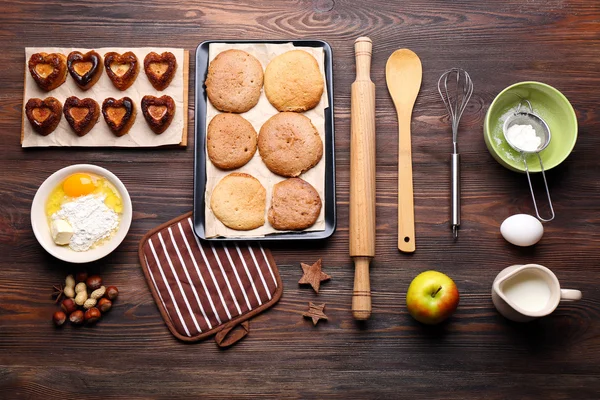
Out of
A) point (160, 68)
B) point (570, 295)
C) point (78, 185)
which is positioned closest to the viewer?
point (570, 295)

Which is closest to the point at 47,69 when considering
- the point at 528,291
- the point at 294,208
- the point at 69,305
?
the point at 69,305

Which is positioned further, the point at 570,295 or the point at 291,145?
the point at 291,145

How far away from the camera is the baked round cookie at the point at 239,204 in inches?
62.7

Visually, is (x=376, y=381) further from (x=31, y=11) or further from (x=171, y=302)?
(x=31, y=11)

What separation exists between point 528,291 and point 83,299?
1.25m

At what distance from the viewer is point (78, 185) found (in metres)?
1.57

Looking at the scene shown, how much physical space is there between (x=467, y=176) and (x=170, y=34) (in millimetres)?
1000

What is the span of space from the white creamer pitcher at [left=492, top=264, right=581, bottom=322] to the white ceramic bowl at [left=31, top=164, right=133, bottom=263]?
1.04 m

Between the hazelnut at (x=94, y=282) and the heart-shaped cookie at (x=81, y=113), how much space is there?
42 centimetres

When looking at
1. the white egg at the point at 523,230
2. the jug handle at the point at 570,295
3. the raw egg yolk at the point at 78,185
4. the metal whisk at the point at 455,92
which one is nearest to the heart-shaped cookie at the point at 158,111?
the raw egg yolk at the point at 78,185

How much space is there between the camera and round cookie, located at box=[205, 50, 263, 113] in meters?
1.64

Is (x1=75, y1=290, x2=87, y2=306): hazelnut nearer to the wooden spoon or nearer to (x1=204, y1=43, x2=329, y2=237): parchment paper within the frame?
(x1=204, y1=43, x2=329, y2=237): parchment paper

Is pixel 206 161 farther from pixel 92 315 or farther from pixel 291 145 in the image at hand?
pixel 92 315

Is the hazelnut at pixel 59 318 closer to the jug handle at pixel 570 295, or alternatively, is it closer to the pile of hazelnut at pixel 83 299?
the pile of hazelnut at pixel 83 299
